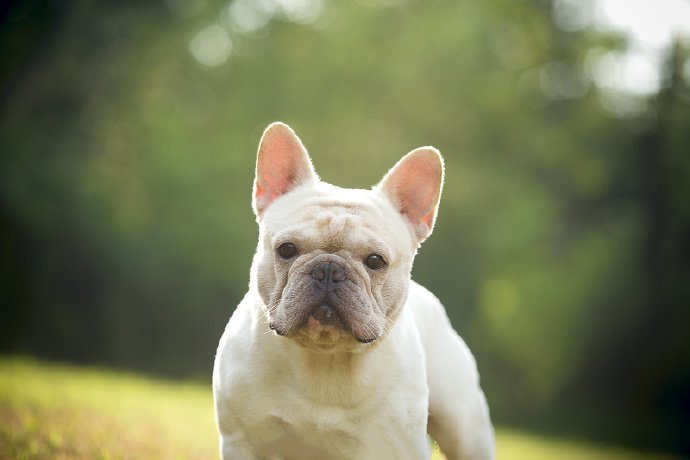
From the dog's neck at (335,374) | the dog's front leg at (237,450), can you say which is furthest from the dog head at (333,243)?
the dog's front leg at (237,450)

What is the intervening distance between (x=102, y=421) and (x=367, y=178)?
16439 mm

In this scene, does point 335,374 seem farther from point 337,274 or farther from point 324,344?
point 337,274

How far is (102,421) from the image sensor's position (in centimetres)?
675

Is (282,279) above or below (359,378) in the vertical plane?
above

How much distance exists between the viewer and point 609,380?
19.2 metres

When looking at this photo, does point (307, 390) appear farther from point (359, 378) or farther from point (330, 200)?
point (330, 200)

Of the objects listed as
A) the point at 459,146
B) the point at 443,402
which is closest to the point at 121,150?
the point at 459,146

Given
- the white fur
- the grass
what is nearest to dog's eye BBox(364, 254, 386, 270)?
the white fur

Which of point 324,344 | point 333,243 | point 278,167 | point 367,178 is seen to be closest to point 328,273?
point 333,243

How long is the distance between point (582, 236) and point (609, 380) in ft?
13.5

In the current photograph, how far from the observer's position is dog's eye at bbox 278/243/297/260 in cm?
427

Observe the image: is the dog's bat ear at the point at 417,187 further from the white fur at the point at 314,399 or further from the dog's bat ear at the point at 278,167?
the white fur at the point at 314,399

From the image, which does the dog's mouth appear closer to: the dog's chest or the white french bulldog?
the white french bulldog

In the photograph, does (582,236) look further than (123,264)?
Yes
